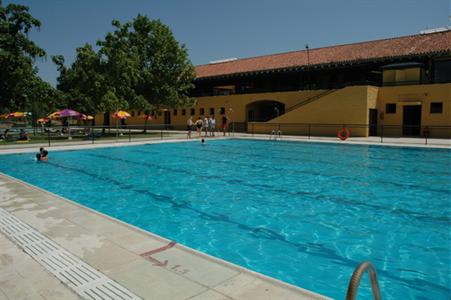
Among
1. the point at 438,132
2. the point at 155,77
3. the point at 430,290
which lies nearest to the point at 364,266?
the point at 430,290

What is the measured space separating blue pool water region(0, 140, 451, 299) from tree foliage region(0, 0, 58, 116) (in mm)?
11750

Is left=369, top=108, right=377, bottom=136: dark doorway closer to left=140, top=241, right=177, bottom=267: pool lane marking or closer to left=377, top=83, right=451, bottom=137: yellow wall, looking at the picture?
left=377, top=83, right=451, bottom=137: yellow wall

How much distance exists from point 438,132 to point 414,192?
770 inches

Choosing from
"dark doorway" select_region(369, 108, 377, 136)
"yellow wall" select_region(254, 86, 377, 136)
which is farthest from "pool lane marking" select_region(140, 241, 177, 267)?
"dark doorway" select_region(369, 108, 377, 136)

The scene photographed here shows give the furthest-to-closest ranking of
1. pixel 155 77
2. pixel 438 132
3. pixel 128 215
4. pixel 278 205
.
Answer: pixel 155 77 → pixel 438 132 → pixel 278 205 → pixel 128 215

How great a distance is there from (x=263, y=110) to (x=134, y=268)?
37.6m

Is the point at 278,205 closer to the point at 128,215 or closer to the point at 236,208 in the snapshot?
the point at 236,208

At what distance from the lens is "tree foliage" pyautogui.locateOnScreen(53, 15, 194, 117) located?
2977cm

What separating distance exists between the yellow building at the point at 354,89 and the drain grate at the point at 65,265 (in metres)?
21.9

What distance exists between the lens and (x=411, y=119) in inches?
1106

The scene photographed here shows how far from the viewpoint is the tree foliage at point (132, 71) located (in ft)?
97.7

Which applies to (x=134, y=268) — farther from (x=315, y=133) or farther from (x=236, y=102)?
(x=236, y=102)

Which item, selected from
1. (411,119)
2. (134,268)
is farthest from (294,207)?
A: (411,119)

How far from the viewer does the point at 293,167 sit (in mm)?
14469
